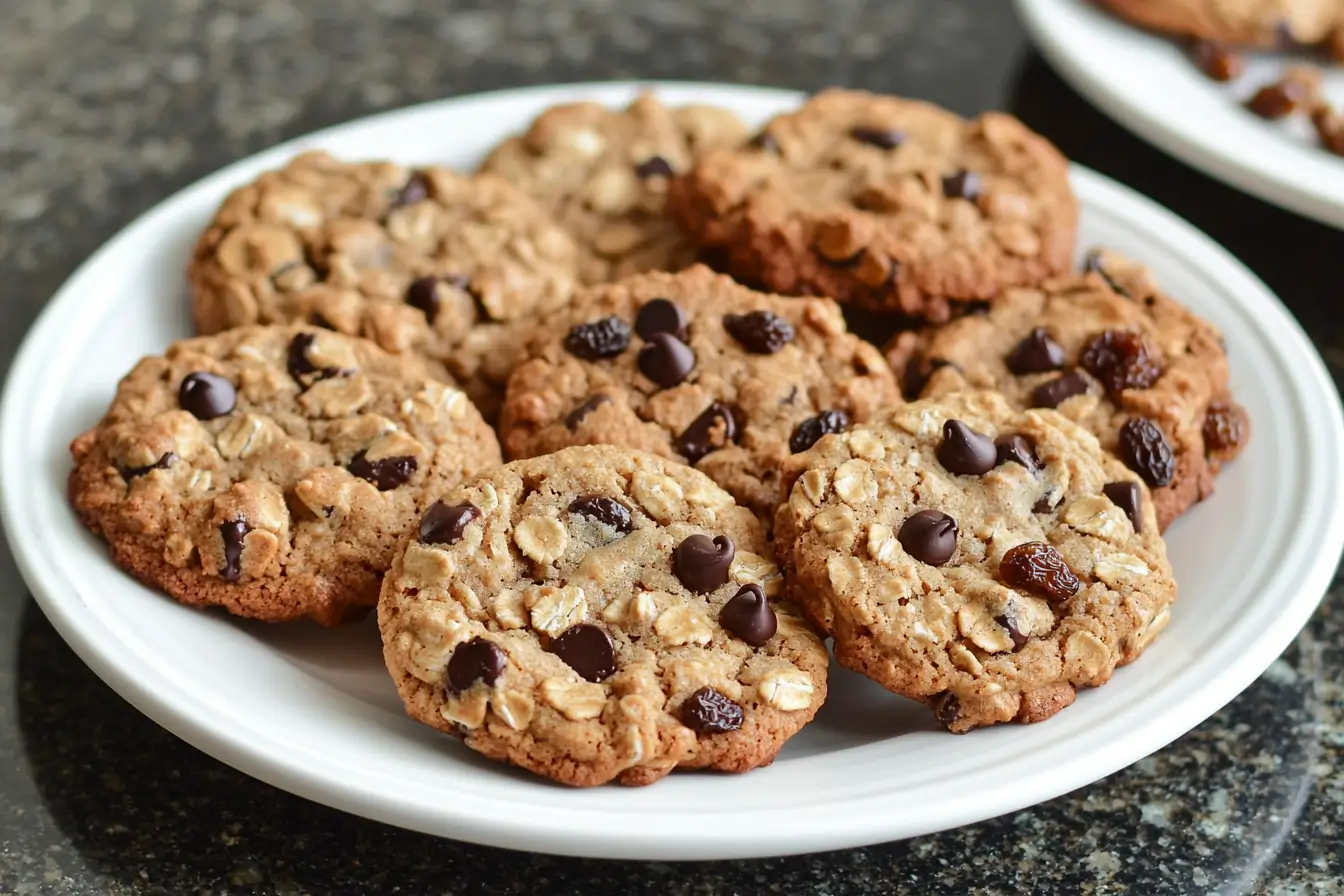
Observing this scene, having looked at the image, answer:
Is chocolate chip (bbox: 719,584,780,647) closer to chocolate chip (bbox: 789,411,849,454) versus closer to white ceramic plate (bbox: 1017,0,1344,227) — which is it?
chocolate chip (bbox: 789,411,849,454)

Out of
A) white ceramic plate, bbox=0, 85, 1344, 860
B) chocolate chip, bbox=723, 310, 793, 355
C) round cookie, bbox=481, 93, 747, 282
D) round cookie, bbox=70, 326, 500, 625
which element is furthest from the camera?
round cookie, bbox=481, 93, 747, 282

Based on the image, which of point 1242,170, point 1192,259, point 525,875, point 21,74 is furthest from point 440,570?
point 21,74

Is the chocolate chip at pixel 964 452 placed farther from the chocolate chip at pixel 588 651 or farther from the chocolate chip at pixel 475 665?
the chocolate chip at pixel 475 665

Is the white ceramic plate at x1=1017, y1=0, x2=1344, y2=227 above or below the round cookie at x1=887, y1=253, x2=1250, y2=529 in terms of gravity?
above

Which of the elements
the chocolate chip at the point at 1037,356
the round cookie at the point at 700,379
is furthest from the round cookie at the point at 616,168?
the chocolate chip at the point at 1037,356

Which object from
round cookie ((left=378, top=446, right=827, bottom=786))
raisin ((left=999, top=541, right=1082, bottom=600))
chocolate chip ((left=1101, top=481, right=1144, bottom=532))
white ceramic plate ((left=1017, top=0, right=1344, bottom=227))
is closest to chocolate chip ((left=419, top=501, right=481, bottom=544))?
round cookie ((left=378, top=446, right=827, bottom=786))

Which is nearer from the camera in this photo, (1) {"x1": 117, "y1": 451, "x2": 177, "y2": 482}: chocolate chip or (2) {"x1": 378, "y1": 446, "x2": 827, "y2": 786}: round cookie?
(2) {"x1": 378, "y1": 446, "x2": 827, "y2": 786}: round cookie

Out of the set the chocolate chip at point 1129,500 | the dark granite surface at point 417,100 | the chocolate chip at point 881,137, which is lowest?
the dark granite surface at point 417,100
